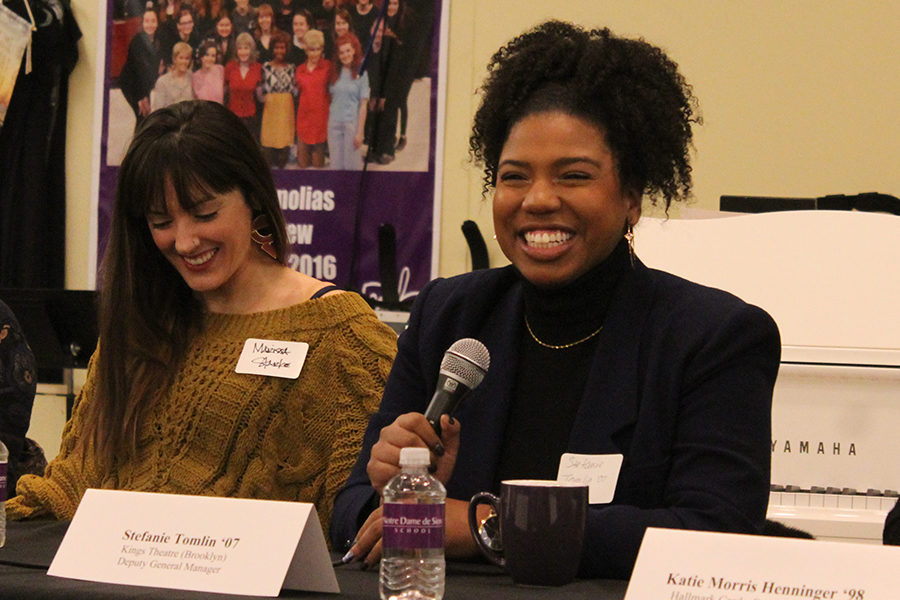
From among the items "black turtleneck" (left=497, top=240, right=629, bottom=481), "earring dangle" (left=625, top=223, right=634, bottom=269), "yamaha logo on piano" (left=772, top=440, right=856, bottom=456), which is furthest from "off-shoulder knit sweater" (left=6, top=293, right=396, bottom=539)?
"yamaha logo on piano" (left=772, top=440, right=856, bottom=456)

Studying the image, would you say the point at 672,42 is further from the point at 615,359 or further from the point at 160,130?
the point at 615,359

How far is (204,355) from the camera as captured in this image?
7.18ft

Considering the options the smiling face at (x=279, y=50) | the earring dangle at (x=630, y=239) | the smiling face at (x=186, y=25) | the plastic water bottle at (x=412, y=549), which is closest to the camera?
the plastic water bottle at (x=412, y=549)

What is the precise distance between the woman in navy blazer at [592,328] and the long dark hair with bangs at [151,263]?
0.60 meters

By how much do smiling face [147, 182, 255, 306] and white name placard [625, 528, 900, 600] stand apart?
1.30 meters

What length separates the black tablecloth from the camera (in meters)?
1.12

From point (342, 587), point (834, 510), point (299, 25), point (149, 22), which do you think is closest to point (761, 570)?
point (342, 587)

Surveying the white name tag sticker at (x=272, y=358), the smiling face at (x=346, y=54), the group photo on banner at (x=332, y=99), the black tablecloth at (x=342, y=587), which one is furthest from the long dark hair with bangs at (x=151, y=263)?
the smiling face at (x=346, y=54)

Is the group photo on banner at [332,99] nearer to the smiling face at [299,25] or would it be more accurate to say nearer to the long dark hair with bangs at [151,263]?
the smiling face at [299,25]

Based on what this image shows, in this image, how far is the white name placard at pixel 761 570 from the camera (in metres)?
0.99

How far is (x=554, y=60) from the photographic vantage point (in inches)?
66.7

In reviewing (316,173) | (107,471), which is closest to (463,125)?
(316,173)

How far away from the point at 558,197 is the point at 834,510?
43.3 inches

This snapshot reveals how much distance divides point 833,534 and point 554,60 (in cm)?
119
